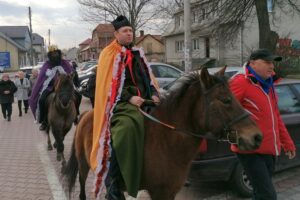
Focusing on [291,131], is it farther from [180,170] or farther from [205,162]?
[180,170]

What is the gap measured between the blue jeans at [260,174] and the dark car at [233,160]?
55.4 inches

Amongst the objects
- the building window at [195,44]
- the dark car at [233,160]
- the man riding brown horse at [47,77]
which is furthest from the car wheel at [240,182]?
the building window at [195,44]

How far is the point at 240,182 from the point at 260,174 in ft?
6.21

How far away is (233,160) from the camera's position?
5.73 meters

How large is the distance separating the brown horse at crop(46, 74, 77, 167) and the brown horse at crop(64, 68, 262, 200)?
16.4ft

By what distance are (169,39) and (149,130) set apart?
51.6 metres

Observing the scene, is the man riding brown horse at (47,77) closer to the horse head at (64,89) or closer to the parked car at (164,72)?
the horse head at (64,89)

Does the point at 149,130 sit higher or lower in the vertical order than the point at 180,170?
higher

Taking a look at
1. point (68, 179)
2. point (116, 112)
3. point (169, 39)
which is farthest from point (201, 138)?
point (169, 39)

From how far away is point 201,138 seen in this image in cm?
374

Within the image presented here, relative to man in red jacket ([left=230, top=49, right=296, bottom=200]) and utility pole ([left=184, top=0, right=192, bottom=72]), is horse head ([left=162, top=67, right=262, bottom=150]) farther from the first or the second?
utility pole ([left=184, top=0, right=192, bottom=72])

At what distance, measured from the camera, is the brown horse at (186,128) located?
3379mm

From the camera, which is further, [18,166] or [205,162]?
[18,166]

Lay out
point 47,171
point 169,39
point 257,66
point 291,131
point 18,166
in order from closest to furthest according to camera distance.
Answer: point 257,66 < point 291,131 < point 47,171 < point 18,166 < point 169,39
